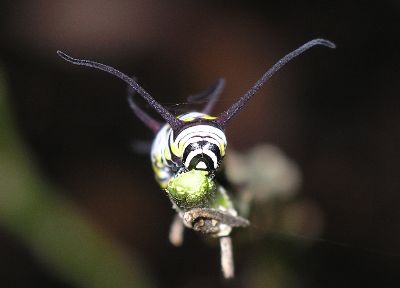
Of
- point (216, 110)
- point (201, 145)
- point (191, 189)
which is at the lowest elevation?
point (191, 189)

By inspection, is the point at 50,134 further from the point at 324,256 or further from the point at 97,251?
the point at 324,256

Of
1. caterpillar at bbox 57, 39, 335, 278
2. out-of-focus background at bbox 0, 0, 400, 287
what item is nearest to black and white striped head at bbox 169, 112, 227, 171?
caterpillar at bbox 57, 39, 335, 278

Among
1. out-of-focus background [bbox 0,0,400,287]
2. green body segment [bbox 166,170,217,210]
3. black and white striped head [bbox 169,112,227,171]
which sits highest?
out-of-focus background [bbox 0,0,400,287]

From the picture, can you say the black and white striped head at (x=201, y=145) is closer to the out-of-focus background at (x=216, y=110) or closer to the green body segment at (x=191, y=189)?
the green body segment at (x=191, y=189)

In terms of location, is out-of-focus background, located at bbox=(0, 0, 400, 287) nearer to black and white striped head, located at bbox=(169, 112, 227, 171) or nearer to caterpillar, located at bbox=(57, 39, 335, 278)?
caterpillar, located at bbox=(57, 39, 335, 278)

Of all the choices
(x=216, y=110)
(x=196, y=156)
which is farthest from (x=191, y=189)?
(x=216, y=110)

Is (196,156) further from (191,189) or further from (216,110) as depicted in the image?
(216,110)

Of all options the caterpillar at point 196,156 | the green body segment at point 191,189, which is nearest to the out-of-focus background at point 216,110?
the caterpillar at point 196,156

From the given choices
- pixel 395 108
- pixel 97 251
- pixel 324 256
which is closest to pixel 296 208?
pixel 324 256
